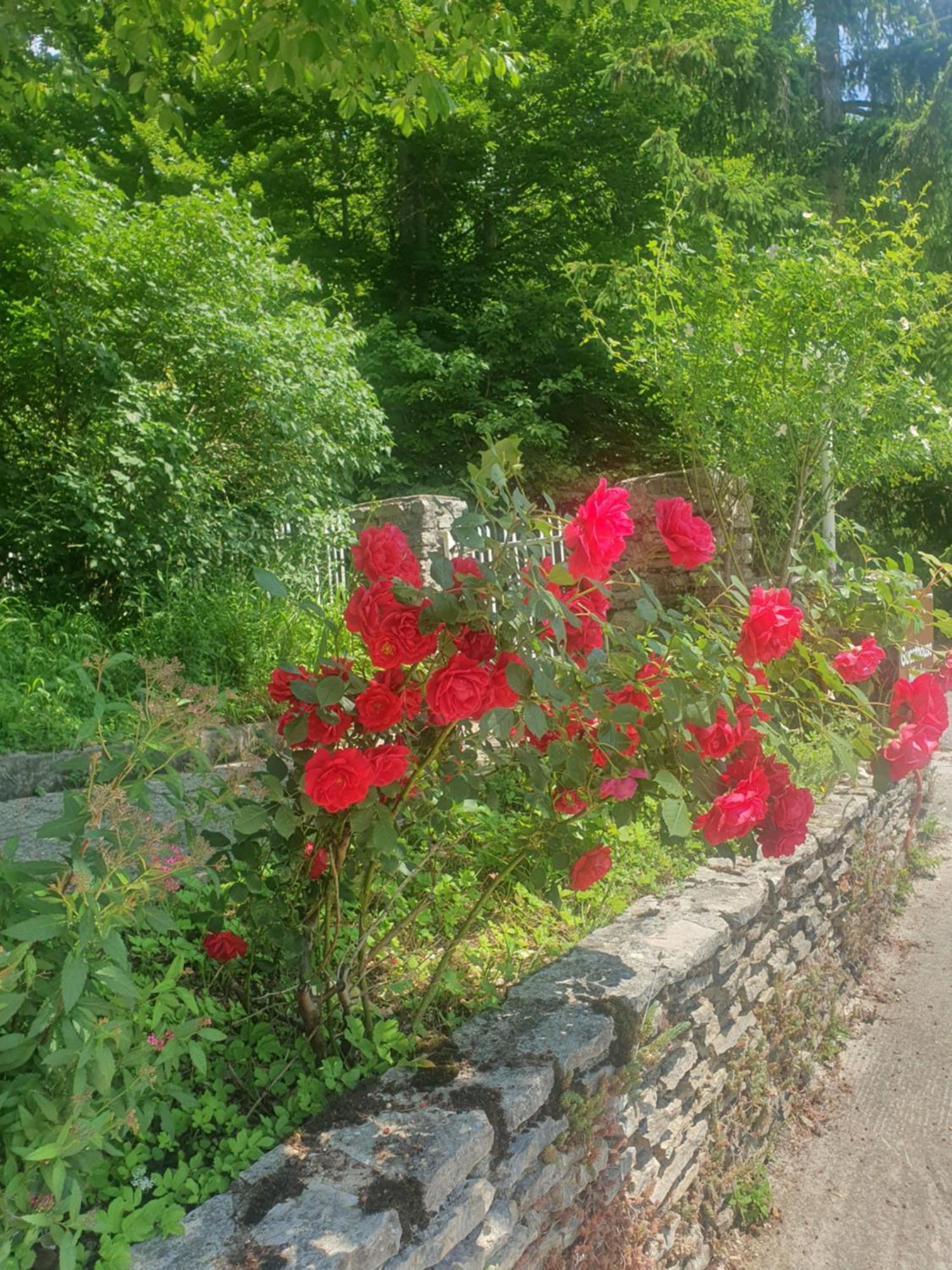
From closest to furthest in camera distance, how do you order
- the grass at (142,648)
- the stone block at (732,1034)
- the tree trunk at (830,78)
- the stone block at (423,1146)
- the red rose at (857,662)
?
the stone block at (423,1146)
the red rose at (857,662)
the stone block at (732,1034)
the grass at (142,648)
the tree trunk at (830,78)

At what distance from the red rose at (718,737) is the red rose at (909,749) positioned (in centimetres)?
50

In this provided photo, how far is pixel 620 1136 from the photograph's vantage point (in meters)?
2.48

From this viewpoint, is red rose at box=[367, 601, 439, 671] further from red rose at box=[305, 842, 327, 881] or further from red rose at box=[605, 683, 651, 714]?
red rose at box=[305, 842, 327, 881]

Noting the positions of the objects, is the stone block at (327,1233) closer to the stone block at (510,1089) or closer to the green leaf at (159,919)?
the stone block at (510,1089)

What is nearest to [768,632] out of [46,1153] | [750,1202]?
[46,1153]

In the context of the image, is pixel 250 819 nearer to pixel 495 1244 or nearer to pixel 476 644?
pixel 476 644

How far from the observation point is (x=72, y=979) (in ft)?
4.32

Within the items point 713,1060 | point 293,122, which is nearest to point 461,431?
point 293,122

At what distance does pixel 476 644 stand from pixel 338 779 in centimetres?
36

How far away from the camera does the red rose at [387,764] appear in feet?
5.99

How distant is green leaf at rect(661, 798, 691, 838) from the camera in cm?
200

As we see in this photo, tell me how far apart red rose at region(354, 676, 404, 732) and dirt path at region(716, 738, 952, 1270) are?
232 centimetres

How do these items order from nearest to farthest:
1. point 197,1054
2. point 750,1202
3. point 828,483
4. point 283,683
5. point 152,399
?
point 197,1054
point 283,683
point 750,1202
point 152,399
point 828,483

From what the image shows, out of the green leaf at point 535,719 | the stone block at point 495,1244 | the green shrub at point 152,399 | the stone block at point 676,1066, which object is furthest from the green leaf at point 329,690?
the green shrub at point 152,399
